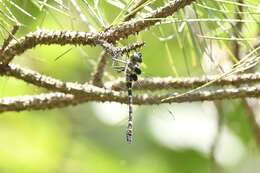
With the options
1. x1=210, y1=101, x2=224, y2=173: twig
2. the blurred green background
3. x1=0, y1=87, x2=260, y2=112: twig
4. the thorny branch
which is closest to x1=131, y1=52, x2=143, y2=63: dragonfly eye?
the thorny branch

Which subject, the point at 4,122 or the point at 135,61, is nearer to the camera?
the point at 135,61

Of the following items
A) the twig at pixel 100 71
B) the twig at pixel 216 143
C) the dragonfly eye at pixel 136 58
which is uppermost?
the twig at pixel 100 71

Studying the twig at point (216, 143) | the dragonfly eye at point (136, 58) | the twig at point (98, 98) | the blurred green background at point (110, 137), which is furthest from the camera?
the blurred green background at point (110, 137)

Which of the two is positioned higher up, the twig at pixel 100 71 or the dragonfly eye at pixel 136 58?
the twig at pixel 100 71

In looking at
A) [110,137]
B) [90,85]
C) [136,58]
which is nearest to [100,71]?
[90,85]

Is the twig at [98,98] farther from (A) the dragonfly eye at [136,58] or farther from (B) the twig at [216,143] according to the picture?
(B) the twig at [216,143]

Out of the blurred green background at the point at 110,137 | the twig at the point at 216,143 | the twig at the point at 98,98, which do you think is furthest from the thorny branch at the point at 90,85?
the blurred green background at the point at 110,137

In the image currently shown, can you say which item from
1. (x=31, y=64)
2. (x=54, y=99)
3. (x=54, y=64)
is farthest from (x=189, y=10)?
(x=54, y=64)

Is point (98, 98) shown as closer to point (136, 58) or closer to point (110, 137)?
point (136, 58)

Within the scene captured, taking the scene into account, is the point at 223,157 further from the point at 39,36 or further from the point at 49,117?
the point at 39,36
